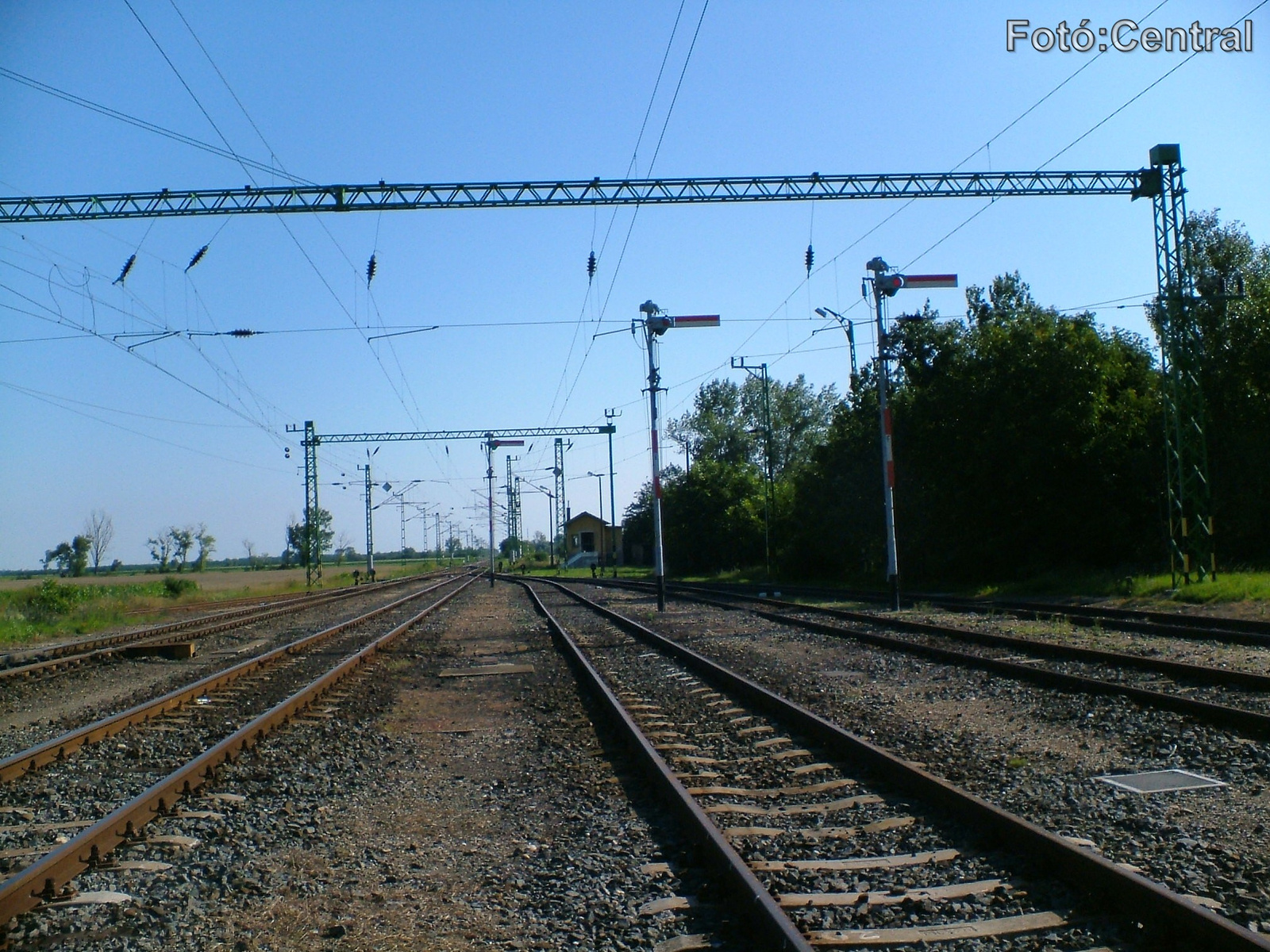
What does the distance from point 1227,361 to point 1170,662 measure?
24.6 meters

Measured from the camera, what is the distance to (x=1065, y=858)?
4.97 meters

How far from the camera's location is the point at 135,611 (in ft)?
123

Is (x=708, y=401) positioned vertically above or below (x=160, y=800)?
above

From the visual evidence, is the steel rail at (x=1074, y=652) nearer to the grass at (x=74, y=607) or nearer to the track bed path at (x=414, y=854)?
the track bed path at (x=414, y=854)

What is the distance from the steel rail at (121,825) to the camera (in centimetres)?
505

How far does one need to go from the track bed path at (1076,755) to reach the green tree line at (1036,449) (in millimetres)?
15472

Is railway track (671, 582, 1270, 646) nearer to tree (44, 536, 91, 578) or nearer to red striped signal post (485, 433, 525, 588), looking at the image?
red striped signal post (485, 433, 525, 588)

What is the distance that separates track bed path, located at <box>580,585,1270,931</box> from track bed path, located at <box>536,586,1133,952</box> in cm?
66

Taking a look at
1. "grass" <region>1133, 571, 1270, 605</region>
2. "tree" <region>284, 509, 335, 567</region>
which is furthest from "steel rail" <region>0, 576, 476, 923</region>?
"tree" <region>284, 509, 335, 567</region>

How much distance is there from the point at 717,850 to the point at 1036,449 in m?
28.8

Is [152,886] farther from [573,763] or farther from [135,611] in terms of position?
[135,611]

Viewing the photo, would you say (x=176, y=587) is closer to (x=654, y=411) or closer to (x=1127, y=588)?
(x=654, y=411)

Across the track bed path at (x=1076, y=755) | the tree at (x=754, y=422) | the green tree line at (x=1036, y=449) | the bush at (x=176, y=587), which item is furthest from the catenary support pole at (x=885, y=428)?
the tree at (x=754, y=422)

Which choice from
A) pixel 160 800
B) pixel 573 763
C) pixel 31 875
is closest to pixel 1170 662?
pixel 573 763
